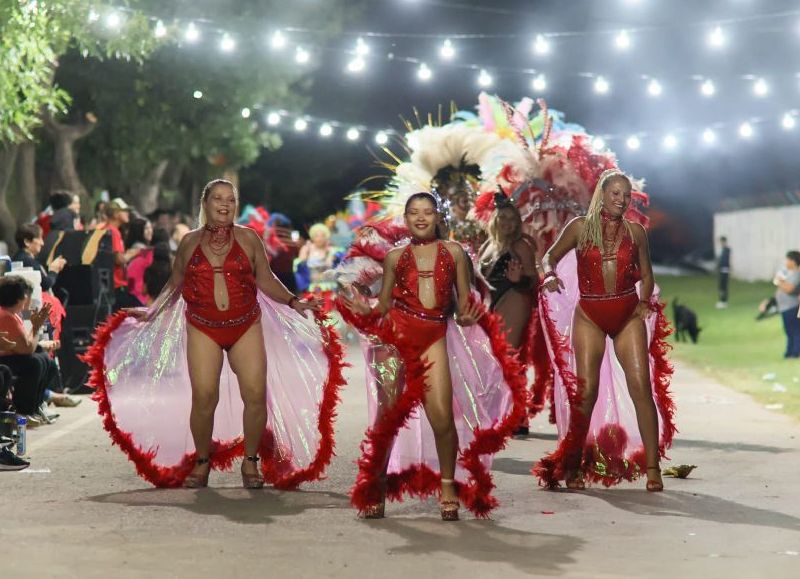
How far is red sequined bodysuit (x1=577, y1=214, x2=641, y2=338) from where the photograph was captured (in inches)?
399

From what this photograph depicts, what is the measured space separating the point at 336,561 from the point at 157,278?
10.1m

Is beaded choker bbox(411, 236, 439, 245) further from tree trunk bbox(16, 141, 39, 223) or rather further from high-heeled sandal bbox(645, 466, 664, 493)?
tree trunk bbox(16, 141, 39, 223)

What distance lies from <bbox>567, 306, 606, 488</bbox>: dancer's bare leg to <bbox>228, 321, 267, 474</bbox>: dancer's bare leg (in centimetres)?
189

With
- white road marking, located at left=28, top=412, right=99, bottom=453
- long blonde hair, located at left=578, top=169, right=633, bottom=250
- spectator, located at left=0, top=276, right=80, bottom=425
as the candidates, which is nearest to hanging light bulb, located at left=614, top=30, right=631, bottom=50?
white road marking, located at left=28, top=412, right=99, bottom=453

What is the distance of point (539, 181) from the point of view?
1370 centimetres

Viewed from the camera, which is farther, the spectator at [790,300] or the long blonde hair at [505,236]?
the spectator at [790,300]

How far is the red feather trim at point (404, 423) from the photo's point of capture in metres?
8.95

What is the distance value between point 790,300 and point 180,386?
14710 mm

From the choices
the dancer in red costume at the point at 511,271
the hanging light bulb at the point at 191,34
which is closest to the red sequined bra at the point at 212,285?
the dancer in red costume at the point at 511,271

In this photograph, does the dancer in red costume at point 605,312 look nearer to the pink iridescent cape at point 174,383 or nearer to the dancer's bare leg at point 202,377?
the pink iridescent cape at point 174,383

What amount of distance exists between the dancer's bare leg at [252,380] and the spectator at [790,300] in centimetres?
1439

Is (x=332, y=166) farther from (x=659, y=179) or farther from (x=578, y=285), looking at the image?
(x=578, y=285)

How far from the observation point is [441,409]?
9023 millimetres

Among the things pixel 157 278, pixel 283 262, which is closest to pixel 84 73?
pixel 283 262
